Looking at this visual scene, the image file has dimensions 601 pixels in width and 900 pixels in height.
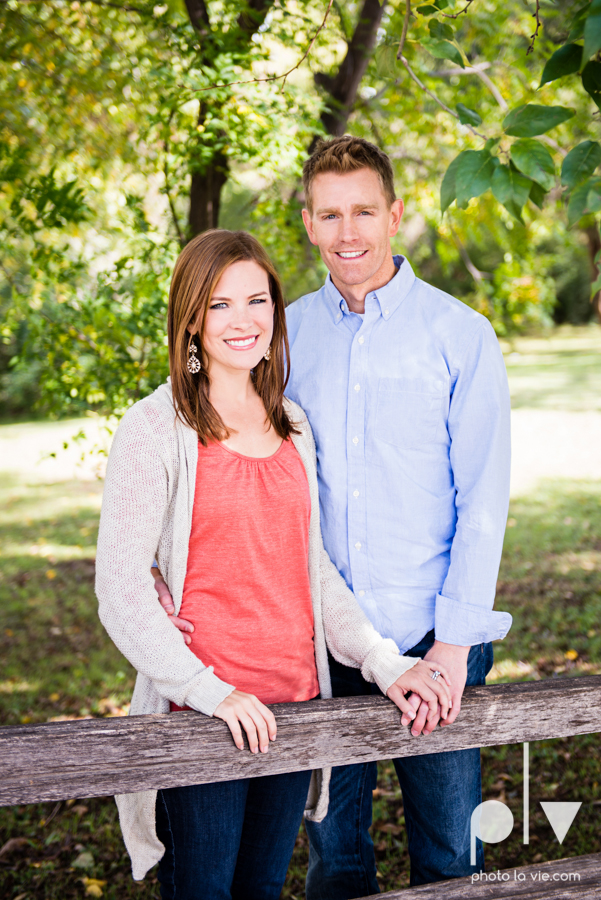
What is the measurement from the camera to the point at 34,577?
22.8 feet

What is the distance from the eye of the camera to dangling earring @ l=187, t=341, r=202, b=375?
196cm

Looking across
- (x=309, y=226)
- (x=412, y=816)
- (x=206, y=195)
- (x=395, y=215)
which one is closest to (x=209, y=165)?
(x=206, y=195)

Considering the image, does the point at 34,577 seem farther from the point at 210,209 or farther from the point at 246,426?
the point at 246,426

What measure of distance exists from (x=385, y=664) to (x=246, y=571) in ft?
1.60

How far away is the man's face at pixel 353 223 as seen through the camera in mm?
2160

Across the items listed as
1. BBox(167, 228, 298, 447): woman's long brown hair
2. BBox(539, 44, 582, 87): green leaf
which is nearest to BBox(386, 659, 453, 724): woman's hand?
BBox(167, 228, 298, 447): woman's long brown hair

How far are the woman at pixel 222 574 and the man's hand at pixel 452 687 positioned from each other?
0.10 feet

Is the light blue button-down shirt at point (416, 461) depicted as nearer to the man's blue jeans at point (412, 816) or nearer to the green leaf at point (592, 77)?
the man's blue jeans at point (412, 816)

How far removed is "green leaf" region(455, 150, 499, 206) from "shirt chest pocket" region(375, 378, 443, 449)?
1.73 ft

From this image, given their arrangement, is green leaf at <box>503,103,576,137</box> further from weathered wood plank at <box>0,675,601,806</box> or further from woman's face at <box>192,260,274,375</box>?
weathered wood plank at <box>0,675,601,806</box>

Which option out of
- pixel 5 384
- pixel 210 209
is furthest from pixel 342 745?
pixel 5 384

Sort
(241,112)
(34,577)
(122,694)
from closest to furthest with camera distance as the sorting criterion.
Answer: (241,112), (122,694), (34,577)

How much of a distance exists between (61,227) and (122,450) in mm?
2235

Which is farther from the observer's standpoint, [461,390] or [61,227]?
[61,227]
